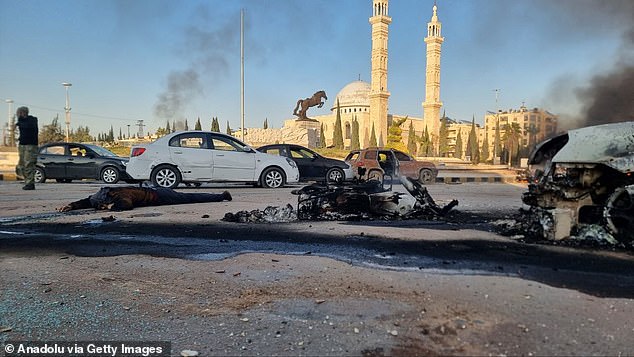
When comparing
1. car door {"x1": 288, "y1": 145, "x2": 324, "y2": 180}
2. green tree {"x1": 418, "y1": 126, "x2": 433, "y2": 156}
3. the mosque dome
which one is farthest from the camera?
the mosque dome

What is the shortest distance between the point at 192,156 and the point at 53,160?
5002mm

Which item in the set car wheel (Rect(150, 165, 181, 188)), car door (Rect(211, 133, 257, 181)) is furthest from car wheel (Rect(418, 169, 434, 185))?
car wheel (Rect(150, 165, 181, 188))

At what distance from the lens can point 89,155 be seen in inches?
478

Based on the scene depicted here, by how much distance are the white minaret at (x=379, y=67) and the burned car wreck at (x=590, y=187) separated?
5299cm

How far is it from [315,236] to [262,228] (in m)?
0.82

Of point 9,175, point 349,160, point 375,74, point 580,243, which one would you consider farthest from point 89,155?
point 375,74

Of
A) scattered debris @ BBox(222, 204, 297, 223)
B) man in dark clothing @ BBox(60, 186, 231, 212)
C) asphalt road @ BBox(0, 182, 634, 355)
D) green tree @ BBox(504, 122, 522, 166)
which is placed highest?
green tree @ BBox(504, 122, 522, 166)

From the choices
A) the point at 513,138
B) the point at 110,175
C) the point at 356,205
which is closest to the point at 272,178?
the point at 356,205

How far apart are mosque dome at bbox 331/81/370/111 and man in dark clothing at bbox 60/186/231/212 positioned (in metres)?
68.3

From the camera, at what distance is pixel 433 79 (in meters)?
Result: 63.1

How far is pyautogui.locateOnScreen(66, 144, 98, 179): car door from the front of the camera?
12039 mm

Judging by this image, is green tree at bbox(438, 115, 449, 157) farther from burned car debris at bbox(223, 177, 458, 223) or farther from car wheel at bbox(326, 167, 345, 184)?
burned car debris at bbox(223, 177, 458, 223)

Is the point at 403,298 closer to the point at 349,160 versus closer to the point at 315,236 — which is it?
the point at 315,236

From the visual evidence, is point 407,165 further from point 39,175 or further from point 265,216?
point 39,175
